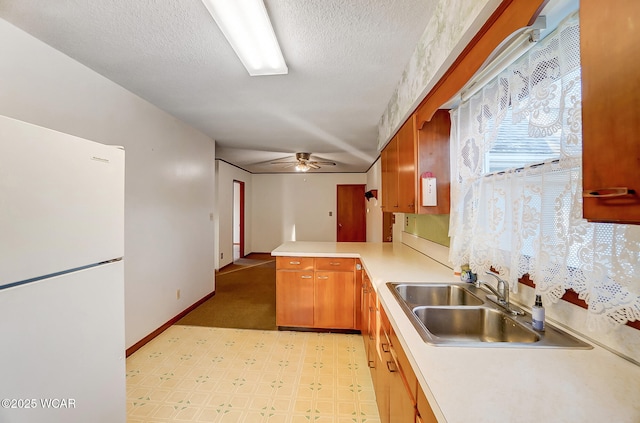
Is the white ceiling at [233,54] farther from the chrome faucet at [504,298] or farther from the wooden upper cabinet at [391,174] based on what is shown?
the chrome faucet at [504,298]

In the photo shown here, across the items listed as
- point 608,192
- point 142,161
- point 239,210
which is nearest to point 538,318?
point 608,192

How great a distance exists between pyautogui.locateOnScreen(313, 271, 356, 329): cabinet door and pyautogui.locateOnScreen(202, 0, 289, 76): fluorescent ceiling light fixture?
77.6 inches

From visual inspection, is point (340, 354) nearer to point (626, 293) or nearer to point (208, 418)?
point (208, 418)

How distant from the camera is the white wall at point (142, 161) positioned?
1665mm

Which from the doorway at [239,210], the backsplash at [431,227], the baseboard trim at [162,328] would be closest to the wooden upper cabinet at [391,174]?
the backsplash at [431,227]

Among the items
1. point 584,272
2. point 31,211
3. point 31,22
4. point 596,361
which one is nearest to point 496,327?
point 596,361

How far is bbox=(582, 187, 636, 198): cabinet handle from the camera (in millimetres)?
490

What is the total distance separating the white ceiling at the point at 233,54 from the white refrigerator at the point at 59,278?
2.88 ft

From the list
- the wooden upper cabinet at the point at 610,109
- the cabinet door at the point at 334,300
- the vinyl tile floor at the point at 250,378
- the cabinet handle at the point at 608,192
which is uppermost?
the wooden upper cabinet at the point at 610,109

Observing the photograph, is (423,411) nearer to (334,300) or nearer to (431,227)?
(431,227)

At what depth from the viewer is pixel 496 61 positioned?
3.55ft

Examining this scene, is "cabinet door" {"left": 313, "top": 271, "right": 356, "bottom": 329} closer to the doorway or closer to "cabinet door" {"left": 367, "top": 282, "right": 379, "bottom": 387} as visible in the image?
"cabinet door" {"left": 367, "top": 282, "right": 379, "bottom": 387}

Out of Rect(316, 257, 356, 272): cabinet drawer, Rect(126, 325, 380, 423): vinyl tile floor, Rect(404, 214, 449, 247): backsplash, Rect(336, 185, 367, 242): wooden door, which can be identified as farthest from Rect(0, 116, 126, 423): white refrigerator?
Rect(336, 185, 367, 242): wooden door

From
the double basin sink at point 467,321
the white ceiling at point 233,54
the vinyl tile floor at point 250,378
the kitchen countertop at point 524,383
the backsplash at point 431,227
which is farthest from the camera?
the backsplash at point 431,227
